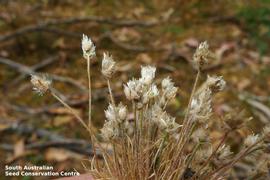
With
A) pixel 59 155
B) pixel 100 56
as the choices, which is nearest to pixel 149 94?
pixel 59 155

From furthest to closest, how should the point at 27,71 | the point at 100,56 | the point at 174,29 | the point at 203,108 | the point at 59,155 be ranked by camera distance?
the point at 174,29 < the point at 100,56 < the point at 27,71 < the point at 59,155 < the point at 203,108

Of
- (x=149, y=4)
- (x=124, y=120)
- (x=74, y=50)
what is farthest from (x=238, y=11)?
(x=124, y=120)

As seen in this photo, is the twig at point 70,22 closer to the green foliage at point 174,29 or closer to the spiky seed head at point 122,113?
the green foliage at point 174,29

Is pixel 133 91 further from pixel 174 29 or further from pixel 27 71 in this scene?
pixel 174 29

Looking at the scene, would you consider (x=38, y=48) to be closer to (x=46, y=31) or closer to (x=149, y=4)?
(x=46, y=31)

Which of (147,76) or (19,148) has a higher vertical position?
(19,148)

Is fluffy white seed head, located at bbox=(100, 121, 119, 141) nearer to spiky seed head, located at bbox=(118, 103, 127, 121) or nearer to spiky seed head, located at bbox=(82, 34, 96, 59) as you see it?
spiky seed head, located at bbox=(118, 103, 127, 121)

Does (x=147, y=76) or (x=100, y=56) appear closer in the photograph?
(x=147, y=76)

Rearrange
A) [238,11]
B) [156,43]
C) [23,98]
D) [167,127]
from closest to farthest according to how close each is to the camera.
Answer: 1. [167,127]
2. [23,98]
3. [156,43]
4. [238,11]
